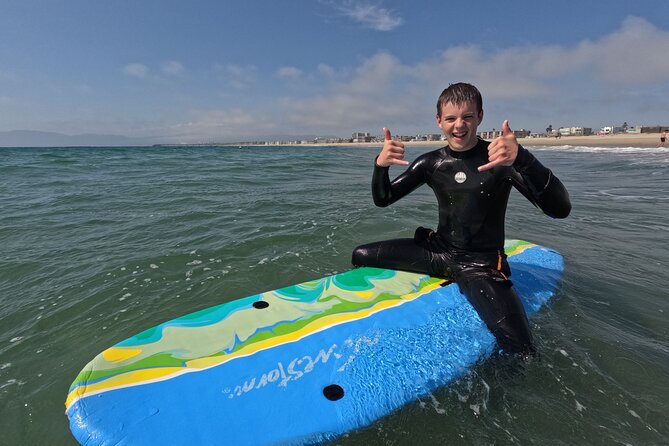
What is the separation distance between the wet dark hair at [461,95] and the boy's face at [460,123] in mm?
30

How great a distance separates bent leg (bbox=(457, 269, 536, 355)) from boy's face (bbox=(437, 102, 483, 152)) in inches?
49.8

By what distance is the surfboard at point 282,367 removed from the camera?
2.10 metres

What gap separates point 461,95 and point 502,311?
6.20ft

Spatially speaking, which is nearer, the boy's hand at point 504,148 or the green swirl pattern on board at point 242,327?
the green swirl pattern on board at point 242,327

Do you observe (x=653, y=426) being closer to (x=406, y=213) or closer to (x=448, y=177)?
(x=448, y=177)

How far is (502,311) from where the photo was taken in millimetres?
2850

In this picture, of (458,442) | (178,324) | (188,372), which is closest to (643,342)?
(458,442)

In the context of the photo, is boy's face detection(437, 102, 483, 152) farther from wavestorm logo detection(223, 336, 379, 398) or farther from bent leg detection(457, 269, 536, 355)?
wavestorm logo detection(223, 336, 379, 398)

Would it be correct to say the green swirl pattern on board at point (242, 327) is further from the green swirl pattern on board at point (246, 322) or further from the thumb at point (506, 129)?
the thumb at point (506, 129)

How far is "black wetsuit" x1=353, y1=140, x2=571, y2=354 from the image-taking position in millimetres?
2785

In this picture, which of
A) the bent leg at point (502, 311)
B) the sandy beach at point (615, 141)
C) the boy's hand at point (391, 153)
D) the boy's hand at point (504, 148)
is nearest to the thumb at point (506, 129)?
the boy's hand at point (504, 148)

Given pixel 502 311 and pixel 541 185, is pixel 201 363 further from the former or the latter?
pixel 541 185

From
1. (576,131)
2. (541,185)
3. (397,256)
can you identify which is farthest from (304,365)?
(576,131)

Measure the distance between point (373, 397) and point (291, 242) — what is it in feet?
14.1
